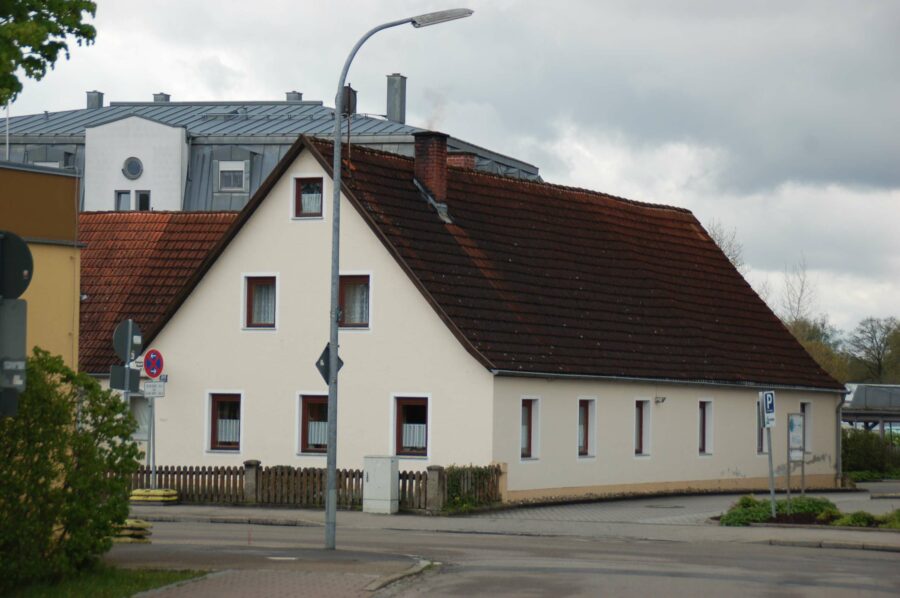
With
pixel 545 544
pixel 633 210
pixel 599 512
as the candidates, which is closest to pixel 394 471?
pixel 599 512

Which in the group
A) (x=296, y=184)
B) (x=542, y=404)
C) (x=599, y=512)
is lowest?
(x=599, y=512)

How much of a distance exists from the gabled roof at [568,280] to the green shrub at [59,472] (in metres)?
17.0

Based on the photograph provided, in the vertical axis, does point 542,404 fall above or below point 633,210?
below

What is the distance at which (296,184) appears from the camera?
36781 mm

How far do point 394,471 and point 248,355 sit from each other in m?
6.86

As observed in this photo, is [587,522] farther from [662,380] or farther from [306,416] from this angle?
[662,380]

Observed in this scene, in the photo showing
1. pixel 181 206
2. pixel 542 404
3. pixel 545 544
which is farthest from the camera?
pixel 181 206

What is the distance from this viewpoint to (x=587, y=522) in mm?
30188

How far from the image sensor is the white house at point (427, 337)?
34.9m

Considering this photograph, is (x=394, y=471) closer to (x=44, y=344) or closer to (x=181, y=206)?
(x=44, y=344)

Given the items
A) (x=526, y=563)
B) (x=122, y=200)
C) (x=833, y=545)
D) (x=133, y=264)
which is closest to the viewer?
(x=526, y=563)

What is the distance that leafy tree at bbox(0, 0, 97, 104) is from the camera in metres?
22.1

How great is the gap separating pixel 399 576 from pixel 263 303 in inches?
763

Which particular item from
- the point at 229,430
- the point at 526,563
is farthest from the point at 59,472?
the point at 229,430
